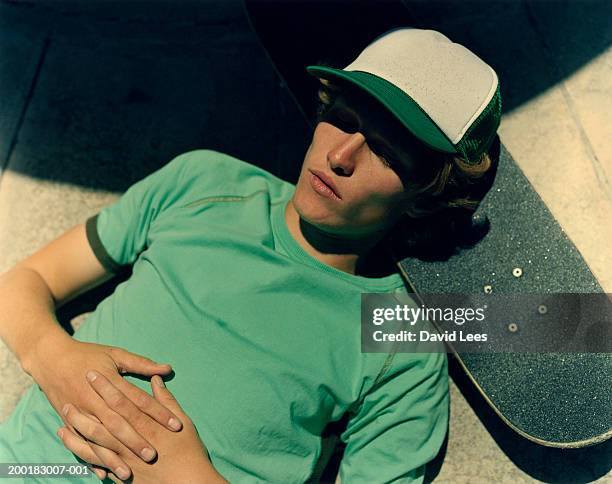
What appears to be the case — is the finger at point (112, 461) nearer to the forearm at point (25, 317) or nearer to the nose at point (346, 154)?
the forearm at point (25, 317)

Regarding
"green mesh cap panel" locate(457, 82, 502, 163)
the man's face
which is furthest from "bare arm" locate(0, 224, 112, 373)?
"green mesh cap panel" locate(457, 82, 502, 163)

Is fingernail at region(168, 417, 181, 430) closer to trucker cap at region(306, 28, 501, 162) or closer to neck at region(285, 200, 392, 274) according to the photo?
neck at region(285, 200, 392, 274)

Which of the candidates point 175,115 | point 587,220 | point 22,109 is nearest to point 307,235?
point 175,115

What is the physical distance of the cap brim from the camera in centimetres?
184

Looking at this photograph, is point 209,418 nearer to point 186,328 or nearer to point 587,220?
point 186,328

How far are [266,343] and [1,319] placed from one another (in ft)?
3.07

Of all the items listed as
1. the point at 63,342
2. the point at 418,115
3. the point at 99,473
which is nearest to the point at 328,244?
the point at 418,115

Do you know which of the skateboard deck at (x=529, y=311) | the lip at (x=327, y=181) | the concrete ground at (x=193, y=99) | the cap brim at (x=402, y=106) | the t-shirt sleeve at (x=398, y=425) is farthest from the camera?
the concrete ground at (x=193, y=99)

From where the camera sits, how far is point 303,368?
205 cm

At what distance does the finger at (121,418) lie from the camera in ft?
6.52

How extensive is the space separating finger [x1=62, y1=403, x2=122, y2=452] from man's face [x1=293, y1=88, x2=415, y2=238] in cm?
93

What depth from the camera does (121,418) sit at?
1999 mm

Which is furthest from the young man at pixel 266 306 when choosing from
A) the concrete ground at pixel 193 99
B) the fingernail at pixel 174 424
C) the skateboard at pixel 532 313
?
the concrete ground at pixel 193 99

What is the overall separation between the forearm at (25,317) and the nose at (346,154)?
3.56 ft
